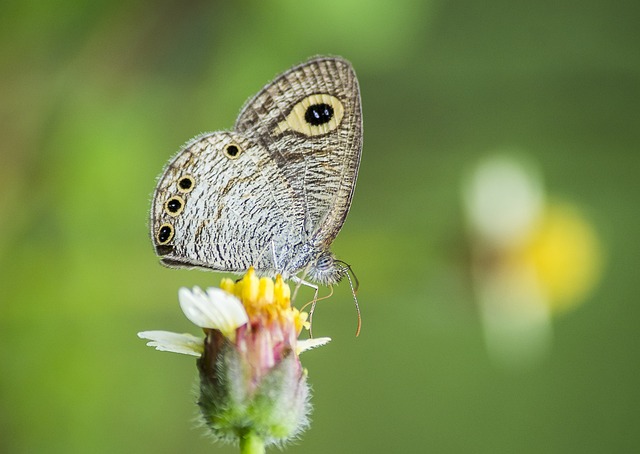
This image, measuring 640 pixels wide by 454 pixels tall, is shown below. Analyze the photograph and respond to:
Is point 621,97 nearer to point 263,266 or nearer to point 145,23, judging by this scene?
point 145,23

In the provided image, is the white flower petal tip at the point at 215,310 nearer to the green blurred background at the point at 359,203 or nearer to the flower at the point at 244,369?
the flower at the point at 244,369

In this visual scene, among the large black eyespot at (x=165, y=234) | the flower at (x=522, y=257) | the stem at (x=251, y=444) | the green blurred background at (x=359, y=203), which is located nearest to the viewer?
the stem at (x=251, y=444)

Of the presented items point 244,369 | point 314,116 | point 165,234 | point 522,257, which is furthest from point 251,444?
point 522,257

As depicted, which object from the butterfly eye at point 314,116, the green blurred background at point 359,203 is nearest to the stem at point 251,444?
the butterfly eye at point 314,116

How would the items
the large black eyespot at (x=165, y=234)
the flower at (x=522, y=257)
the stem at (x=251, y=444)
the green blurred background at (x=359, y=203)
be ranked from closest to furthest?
the stem at (x=251, y=444) → the large black eyespot at (x=165, y=234) → the green blurred background at (x=359, y=203) → the flower at (x=522, y=257)

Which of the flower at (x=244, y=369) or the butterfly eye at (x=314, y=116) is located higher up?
the butterfly eye at (x=314, y=116)

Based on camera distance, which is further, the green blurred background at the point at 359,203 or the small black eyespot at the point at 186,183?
the green blurred background at the point at 359,203

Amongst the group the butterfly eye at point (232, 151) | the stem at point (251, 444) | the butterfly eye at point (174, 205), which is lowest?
the stem at point (251, 444)

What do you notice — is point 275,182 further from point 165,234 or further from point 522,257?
point 522,257
